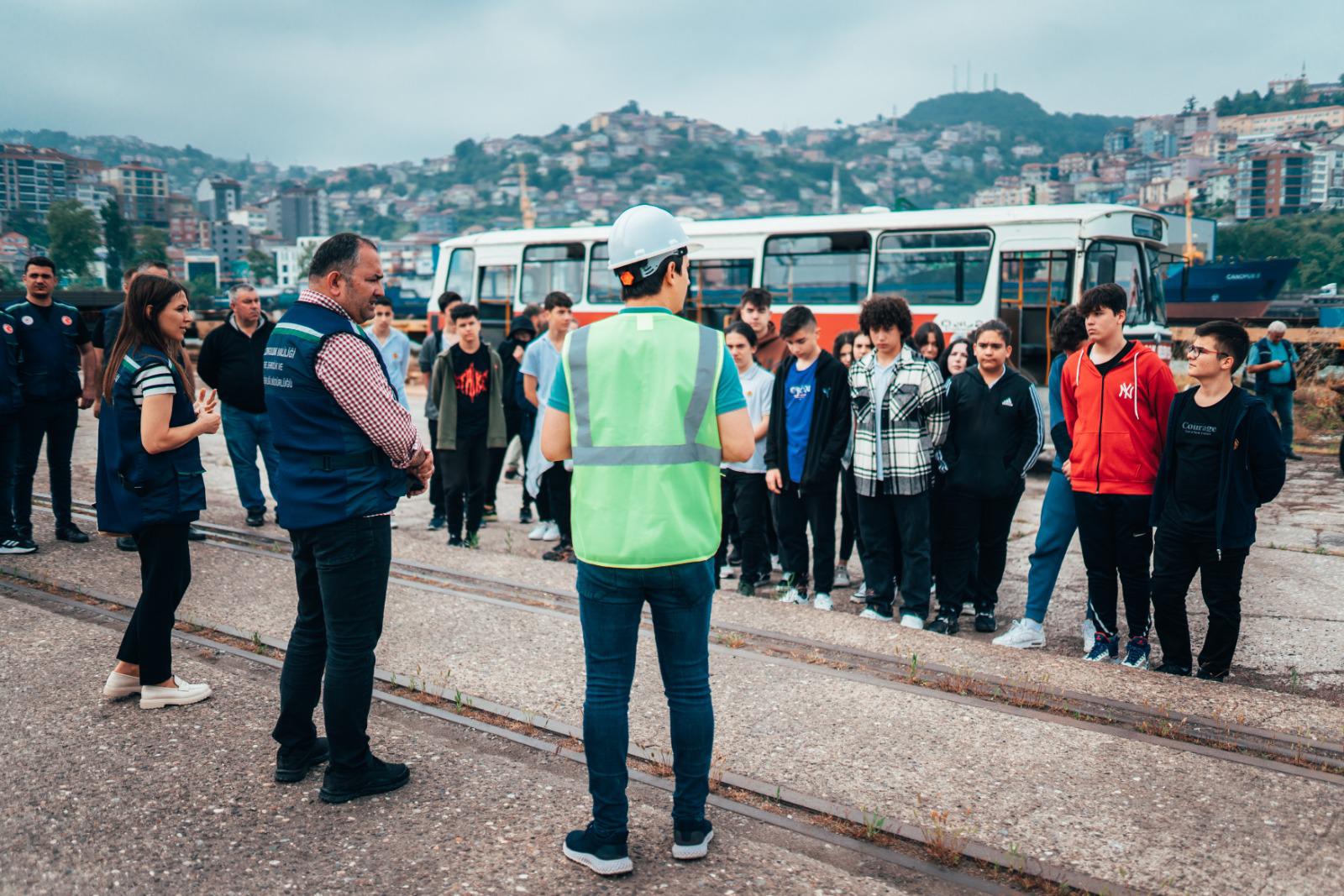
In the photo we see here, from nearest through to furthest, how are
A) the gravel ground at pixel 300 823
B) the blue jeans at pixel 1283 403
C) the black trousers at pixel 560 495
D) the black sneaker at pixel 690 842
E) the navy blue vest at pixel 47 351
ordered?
the gravel ground at pixel 300 823
the black sneaker at pixel 690 842
the navy blue vest at pixel 47 351
the black trousers at pixel 560 495
the blue jeans at pixel 1283 403

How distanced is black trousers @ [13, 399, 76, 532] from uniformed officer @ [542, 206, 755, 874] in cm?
628

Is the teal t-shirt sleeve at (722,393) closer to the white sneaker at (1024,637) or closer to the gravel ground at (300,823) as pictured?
the gravel ground at (300,823)

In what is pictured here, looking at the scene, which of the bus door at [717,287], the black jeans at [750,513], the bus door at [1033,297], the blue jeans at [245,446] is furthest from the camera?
the bus door at [717,287]

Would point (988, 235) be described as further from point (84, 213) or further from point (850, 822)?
point (84, 213)

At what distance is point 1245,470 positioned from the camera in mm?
4852

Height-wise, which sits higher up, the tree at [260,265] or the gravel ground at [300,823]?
the tree at [260,265]

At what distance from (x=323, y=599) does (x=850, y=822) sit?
1.93 m

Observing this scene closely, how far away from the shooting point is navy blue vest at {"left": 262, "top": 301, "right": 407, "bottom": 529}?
11.2 ft

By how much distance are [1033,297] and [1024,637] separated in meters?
8.75

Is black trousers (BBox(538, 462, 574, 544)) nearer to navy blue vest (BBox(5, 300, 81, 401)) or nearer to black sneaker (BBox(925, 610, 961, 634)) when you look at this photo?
black sneaker (BBox(925, 610, 961, 634))

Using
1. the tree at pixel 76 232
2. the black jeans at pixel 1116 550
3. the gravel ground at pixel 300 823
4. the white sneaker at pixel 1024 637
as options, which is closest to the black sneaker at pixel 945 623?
the white sneaker at pixel 1024 637

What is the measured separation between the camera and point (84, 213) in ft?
346

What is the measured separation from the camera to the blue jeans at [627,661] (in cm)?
305

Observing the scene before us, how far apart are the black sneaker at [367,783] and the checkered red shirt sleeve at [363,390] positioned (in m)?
1.12
